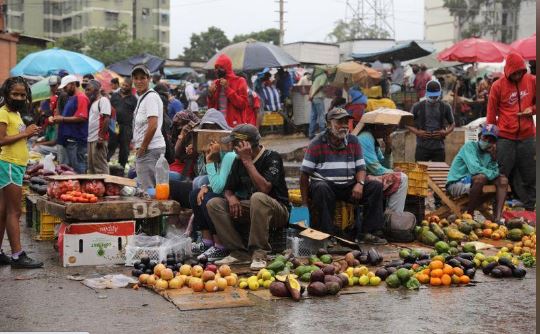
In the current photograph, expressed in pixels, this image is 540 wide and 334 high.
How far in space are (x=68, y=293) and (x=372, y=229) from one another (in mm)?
3638

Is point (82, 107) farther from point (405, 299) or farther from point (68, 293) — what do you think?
point (405, 299)

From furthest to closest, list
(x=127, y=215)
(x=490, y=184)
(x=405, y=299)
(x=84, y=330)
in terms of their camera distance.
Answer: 1. (x=490, y=184)
2. (x=127, y=215)
3. (x=405, y=299)
4. (x=84, y=330)

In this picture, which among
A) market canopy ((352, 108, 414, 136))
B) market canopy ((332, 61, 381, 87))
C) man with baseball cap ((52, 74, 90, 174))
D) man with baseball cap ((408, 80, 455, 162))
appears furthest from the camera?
market canopy ((332, 61, 381, 87))

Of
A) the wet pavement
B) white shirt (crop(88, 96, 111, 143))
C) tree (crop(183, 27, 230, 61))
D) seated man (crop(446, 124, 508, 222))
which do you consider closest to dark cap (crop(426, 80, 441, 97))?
seated man (crop(446, 124, 508, 222))

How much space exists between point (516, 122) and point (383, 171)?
2.20m

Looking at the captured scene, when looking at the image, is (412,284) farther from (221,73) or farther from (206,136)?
(221,73)

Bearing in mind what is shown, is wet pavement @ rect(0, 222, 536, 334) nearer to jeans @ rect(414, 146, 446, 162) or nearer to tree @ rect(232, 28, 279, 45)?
jeans @ rect(414, 146, 446, 162)

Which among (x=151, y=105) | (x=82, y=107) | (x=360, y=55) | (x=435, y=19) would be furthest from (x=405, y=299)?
(x=435, y=19)

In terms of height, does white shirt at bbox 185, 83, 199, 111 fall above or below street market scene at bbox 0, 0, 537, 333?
above

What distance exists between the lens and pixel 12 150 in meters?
7.29

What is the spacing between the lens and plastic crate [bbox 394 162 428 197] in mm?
9570

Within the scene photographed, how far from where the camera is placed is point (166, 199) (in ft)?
26.7

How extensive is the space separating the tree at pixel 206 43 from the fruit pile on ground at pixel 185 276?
64304 mm

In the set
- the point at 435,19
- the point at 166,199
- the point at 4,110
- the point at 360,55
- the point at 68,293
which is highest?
the point at 435,19
